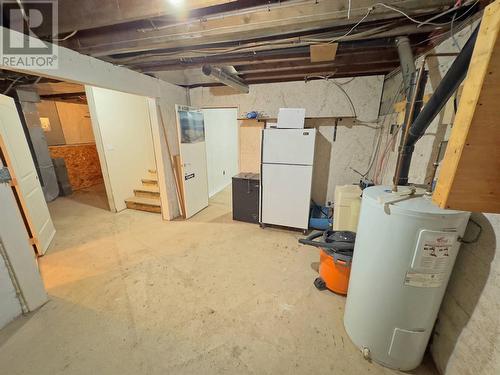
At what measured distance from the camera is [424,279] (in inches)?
43.9

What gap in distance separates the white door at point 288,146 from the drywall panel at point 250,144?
770mm

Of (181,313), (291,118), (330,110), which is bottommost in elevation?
(181,313)

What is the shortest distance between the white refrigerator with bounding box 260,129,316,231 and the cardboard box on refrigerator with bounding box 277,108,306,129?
92 mm

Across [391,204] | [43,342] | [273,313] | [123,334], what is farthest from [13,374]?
[391,204]

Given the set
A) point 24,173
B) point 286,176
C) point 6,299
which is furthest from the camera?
point 286,176

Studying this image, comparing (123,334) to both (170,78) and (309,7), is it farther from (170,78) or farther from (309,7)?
(170,78)

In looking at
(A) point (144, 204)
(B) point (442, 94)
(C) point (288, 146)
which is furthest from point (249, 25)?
(A) point (144, 204)

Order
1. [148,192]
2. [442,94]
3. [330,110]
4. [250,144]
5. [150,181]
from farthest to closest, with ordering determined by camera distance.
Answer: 1. [150,181]
2. [148,192]
3. [250,144]
4. [330,110]
5. [442,94]

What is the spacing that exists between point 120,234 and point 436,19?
13.8 feet

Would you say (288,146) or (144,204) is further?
(144,204)

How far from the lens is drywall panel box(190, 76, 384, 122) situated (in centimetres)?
305

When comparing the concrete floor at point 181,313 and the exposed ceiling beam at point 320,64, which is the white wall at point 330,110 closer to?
the exposed ceiling beam at point 320,64

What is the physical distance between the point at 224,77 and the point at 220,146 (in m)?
2.57

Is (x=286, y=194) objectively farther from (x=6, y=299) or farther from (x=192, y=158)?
(x=6, y=299)
